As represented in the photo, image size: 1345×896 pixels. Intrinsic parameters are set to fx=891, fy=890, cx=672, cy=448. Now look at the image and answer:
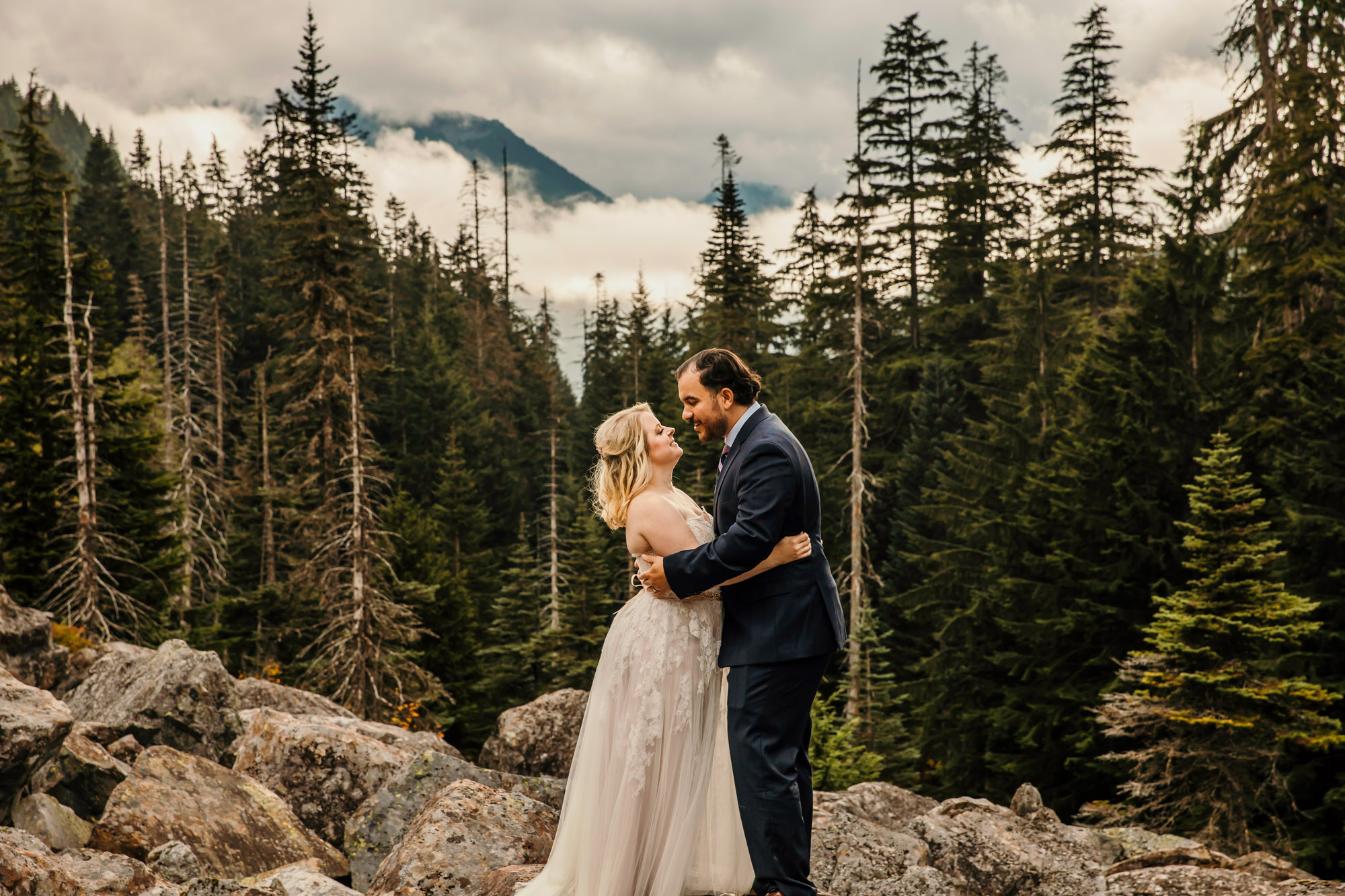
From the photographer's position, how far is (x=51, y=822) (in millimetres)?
6512

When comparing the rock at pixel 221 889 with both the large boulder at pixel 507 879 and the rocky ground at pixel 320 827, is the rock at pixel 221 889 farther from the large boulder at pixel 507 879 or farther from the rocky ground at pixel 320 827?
Result: the large boulder at pixel 507 879

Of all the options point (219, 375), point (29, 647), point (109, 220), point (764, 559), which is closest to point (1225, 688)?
point (764, 559)

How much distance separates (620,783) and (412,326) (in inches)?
2315

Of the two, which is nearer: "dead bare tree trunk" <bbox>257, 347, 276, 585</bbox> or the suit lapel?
the suit lapel

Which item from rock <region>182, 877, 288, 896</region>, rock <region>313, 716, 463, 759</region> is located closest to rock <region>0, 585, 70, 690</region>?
rock <region>313, 716, 463, 759</region>

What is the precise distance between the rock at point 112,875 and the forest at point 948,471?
1155cm

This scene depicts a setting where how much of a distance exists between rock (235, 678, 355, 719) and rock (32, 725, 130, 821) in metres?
4.63

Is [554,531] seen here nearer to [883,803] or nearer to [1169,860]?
[883,803]

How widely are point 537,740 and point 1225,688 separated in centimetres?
916

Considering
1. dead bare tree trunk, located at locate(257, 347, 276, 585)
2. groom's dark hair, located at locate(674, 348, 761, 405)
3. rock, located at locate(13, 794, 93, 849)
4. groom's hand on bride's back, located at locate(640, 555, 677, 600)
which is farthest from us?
dead bare tree trunk, located at locate(257, 347, 276, 585)

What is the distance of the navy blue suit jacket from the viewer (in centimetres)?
395

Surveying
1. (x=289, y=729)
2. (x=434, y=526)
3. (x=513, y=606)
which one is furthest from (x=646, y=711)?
(x=513, y=606)

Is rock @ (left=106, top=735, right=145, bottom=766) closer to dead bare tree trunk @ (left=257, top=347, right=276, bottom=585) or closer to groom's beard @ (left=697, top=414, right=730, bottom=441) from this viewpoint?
groom's beard @ (left=697, top=414, right=730, bottom=441)

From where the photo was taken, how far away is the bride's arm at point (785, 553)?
405 centimetres
